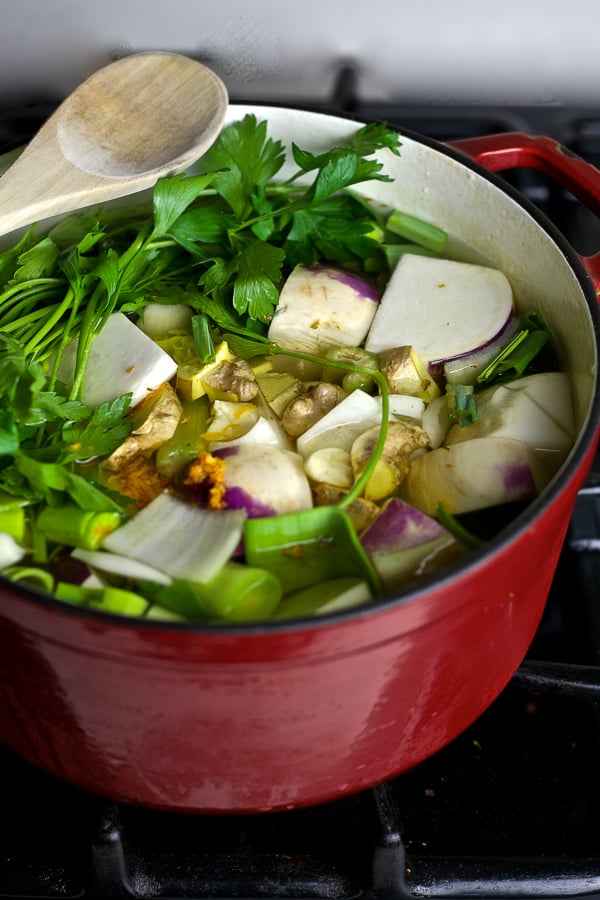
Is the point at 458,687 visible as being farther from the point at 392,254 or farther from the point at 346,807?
the point at 392,254

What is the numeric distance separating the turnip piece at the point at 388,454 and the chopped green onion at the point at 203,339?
19 cm

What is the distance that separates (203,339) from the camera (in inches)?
39.0

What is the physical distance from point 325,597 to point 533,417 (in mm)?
314

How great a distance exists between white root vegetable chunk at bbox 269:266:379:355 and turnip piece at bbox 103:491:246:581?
275 millimetres

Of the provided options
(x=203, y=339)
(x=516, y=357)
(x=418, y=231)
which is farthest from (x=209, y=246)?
(x=516, y=357)

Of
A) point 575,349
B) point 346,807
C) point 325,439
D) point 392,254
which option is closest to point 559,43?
point 392,254

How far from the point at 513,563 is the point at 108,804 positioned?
426 mm

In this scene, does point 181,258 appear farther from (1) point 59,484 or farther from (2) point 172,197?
(1) point 59,484

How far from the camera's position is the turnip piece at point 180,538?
0.78m

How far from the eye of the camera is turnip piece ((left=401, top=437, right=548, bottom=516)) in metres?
0.86

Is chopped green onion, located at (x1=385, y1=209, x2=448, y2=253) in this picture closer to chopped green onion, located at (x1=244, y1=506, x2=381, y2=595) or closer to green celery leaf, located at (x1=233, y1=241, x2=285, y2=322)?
green celery leaf, located at (x1=233, y1=241, x2=285, y2=322)

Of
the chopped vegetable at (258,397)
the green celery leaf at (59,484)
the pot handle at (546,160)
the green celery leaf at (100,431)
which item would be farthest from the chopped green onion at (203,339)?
the pot handle at (546,160)

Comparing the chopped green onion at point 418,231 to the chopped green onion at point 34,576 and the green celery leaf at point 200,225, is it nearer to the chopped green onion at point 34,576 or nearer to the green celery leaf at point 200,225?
the green celery leaf at point 200,225

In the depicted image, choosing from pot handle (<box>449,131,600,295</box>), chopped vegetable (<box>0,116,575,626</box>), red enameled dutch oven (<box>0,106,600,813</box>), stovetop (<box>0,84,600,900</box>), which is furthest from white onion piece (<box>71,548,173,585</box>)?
pot handle (<box>449,131,600,295</box>)
